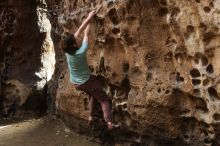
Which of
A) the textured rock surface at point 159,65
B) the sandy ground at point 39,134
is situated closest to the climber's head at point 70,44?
the textured rock surface at point 159,65

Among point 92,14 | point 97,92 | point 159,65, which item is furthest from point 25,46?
point 159,65

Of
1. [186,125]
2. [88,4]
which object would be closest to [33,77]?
[88,4]

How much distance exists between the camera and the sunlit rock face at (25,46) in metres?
8.89

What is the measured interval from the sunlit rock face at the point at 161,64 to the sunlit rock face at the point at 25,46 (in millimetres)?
2867

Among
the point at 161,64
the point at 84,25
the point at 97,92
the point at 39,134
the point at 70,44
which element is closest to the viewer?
the point at 70,44

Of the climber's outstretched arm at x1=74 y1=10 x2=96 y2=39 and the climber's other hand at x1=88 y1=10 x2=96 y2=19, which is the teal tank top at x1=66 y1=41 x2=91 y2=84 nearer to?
the climber's outstretched arm at x1=74 y1=10 x2=96 y2=39

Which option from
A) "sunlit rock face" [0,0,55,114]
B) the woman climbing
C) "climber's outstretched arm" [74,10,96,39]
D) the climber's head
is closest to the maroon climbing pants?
the woman climbing

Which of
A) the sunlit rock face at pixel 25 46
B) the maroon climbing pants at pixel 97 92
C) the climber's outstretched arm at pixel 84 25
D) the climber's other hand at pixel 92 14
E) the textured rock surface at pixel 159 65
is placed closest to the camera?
the textured rock surface at pixel 159 65

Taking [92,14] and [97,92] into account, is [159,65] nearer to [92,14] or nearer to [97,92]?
[97,92]

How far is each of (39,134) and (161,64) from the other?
2.95 meters

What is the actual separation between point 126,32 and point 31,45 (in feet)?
13.5

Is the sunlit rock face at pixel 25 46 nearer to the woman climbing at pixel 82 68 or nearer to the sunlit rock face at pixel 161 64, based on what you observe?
the sunlit rock face at pixel 161 64

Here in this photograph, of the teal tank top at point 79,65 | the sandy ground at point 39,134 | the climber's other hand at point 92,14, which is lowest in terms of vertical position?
the sandy ground at point 39,134

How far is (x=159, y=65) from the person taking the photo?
17.5 ft
